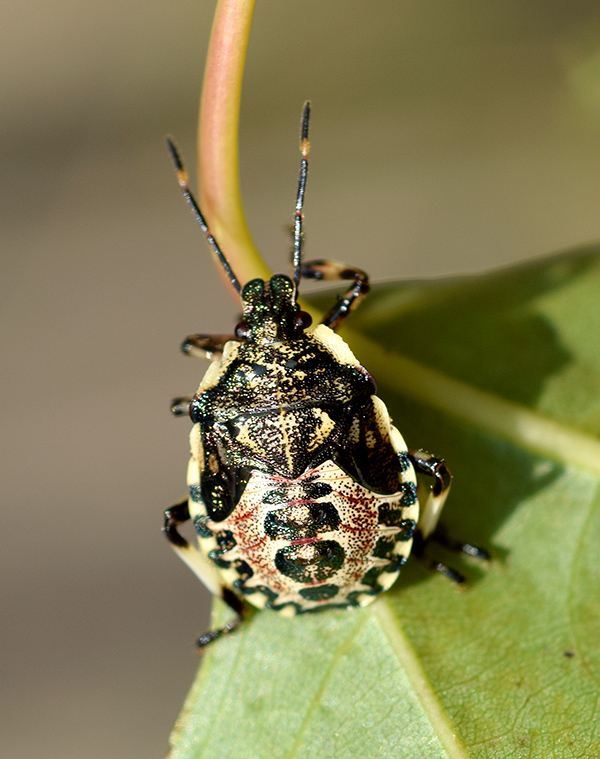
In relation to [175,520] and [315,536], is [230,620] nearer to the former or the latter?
[175,520]

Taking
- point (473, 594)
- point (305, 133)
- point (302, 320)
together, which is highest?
point (305, 133)

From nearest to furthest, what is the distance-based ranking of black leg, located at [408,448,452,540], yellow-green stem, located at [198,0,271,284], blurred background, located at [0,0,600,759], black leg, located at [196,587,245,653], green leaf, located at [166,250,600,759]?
yellow-green stem, located at [198,0,271,284] < green leaf, located at [166,250,600,759] < black leg, located at [408,448,452,540] < black leg, located at [196,587,245,653] < blurred background, located at [0,0,600,759]

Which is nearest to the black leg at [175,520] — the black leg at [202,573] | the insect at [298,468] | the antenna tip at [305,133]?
the black leg at [202,573]

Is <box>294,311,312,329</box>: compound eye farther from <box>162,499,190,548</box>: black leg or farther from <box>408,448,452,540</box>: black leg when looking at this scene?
<box>162,499,190,548</box>: black leg

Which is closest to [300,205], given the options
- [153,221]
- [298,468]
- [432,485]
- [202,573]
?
[298,468]

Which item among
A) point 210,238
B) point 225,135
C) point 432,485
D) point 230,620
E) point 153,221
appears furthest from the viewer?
point 153,221

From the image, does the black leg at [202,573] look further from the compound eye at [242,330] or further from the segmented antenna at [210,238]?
the segmented antenna at [210,238]

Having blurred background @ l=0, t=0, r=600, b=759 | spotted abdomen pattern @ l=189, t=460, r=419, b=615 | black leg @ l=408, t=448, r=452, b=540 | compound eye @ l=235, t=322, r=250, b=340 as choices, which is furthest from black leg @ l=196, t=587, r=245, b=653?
blurred background @ l=0, t=0, r=600, b=759
